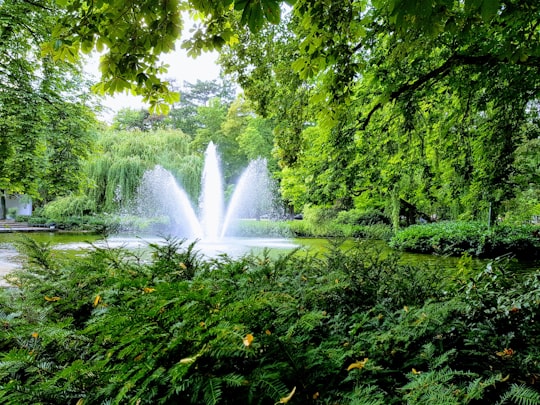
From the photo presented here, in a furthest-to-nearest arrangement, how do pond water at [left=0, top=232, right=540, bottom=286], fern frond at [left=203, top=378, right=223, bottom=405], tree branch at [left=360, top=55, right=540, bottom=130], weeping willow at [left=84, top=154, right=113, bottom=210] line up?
weeping willow at [left=84, top=154, right=113, bottom=210] → tree branch at [left=360, top=55, right=540, bottom=130] → pond water at [left=0, top=232, right=540, bottom=286] → fern frond at [left=203, top=378, right=223, bottom=405]

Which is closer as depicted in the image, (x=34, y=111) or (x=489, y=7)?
(x=489, y=7)

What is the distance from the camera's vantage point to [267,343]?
1.08m

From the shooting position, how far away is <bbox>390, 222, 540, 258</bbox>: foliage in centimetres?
787

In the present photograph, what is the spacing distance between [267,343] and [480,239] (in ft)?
28.0

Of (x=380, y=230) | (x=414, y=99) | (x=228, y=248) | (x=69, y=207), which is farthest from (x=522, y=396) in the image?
(x=69, y=207)

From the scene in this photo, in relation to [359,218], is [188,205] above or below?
above

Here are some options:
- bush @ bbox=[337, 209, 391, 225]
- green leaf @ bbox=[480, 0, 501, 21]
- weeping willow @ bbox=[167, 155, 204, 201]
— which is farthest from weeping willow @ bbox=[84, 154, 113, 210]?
green leaf @ bbox=[480, 0, 501, 21]

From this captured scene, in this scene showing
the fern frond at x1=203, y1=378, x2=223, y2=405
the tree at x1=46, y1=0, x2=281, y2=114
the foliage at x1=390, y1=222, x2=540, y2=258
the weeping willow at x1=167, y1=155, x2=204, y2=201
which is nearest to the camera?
the fern frond at x1=203, y1=378, x2=223, y2=405

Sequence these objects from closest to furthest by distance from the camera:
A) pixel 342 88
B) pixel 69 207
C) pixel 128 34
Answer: pixel 128 34 → pixel 342 88 → pixel 69 207

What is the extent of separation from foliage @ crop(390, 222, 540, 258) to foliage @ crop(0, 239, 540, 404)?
6.20 metres

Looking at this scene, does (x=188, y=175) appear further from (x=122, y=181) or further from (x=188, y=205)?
(x=122, y=181)

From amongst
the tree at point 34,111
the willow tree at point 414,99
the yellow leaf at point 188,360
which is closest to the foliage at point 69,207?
the tree at point 34,111

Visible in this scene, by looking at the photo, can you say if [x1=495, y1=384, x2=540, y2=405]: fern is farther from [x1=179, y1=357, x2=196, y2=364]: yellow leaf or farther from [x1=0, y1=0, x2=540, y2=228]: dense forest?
[x1=0, y1=0, x2=540, y2=228]: dense forest

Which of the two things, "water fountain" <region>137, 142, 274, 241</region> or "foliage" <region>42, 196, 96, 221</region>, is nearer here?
"water fountain" <region>137, 142, 274, 241</region>
